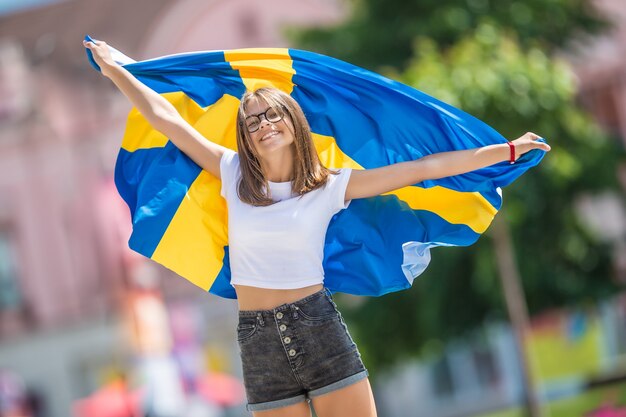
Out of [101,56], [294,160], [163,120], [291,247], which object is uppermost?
[101,56]

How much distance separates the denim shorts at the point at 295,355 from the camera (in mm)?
3426

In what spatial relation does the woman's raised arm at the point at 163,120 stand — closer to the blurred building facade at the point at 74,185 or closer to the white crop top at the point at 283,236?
the white crop top at the point at 283,236

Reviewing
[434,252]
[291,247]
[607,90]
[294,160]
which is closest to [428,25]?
[434,252]

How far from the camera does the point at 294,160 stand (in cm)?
363

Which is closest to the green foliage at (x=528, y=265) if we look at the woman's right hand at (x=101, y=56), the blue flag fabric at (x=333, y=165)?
the blue flag fabric at (x=333, y=165)

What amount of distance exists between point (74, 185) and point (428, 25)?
1042 centimetres

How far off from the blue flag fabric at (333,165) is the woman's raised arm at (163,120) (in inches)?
3.1

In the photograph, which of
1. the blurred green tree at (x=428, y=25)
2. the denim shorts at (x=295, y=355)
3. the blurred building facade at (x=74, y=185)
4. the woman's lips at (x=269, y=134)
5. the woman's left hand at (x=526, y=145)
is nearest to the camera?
the denim shorts at (x=295, y=355)

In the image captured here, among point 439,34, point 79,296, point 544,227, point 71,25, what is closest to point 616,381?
point 544,227

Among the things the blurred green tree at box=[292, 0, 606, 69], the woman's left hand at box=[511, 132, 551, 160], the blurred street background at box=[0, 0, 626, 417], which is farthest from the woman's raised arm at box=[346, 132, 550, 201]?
the blurred green tree at box=[292, 0, 606, 69]

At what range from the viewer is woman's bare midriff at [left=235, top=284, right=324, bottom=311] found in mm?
3488

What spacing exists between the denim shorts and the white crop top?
0.11 m

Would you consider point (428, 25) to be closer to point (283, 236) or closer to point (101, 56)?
point (101, 56)

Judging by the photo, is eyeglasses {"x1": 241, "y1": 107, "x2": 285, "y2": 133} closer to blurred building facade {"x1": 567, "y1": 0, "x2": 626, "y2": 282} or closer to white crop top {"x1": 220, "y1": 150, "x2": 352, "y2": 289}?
white crop top {"x1": 220, "y1": 150, "x2": 352, "y2": 289}
